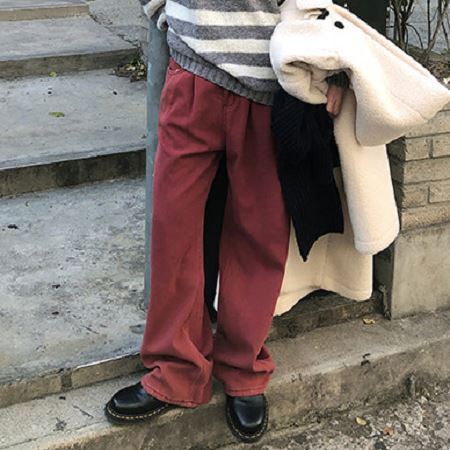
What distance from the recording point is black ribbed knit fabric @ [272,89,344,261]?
2.46 metres

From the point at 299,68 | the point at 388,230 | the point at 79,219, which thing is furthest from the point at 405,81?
the point at 79,219

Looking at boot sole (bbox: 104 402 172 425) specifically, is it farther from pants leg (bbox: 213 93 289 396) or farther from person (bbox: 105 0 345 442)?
pants leg (bbox: 213 93 289 396)

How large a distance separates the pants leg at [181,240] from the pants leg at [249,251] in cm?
6

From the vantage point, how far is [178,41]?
8.31ft

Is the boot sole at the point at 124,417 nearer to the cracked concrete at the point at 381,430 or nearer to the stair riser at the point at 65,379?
the stair riser at the point at 65,379

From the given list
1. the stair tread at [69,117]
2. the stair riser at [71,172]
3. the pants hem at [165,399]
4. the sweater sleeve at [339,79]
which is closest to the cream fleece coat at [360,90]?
the sweater sleeve at [339,79]

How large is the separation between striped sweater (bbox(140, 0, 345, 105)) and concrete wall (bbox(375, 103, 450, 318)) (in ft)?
2.57

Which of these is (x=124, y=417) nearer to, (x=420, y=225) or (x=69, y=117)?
(x=420, y=225)

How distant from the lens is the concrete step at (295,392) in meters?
2.72

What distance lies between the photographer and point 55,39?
235 inches

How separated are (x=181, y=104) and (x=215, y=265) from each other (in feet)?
2.02

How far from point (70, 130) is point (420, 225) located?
2108mm

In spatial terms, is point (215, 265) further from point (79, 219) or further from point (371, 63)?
point (79, 219)

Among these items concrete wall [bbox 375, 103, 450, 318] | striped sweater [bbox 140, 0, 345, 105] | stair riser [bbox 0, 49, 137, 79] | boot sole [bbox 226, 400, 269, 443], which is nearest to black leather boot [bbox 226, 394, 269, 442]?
boot sole [bbox 226, 400, 269, 443]
